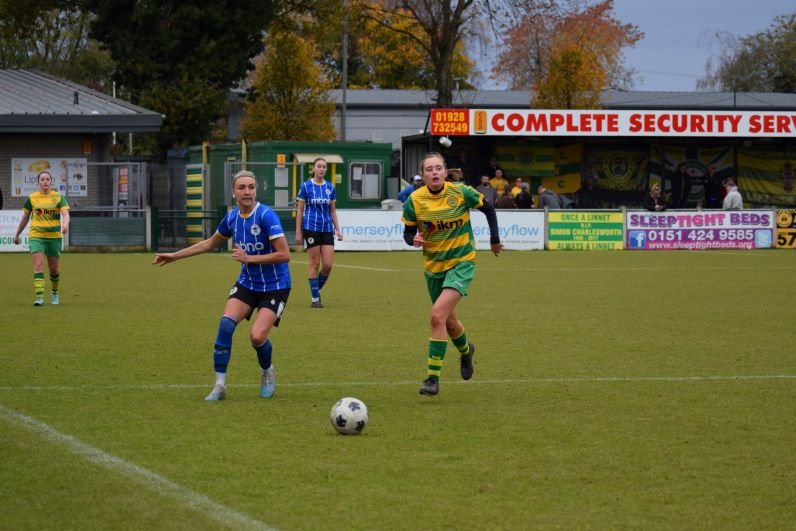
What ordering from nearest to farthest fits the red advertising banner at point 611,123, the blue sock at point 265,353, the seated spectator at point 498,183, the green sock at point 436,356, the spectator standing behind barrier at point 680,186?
the blue sock at point 265,353, the green sock at point 436,356, the seated spectator at point 498,183, the red advertising banner at point 611,123, the spectator standing behind barrier at point 680,186

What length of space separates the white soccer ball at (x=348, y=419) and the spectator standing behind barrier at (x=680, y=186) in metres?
34.4

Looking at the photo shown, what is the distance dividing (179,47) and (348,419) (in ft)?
127

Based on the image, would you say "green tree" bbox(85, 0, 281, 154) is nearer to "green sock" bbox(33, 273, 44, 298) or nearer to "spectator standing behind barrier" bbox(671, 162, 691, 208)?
"spectator standing behind barrier" bbox(671, 162, 691, 208)

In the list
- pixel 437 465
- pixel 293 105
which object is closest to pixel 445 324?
pixel 437 465

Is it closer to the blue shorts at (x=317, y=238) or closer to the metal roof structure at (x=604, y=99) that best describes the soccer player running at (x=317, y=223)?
the blue shorts at (x=317, y=238)

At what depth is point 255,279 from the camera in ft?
32.1

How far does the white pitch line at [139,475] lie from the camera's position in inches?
238

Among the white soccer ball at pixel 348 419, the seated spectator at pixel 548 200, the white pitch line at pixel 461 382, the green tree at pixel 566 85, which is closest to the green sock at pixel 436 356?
the white pitch line at pixel 461 382

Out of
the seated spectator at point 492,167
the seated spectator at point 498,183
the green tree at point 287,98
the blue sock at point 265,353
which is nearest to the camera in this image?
the blue sock at point 265,353

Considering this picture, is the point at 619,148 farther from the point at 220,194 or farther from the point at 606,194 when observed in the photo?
the point at 220,194

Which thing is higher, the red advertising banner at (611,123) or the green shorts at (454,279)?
the red advertising banner at (611,123)

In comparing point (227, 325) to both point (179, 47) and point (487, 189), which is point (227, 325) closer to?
point (487, 189)

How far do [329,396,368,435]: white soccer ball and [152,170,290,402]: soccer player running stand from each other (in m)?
1.57

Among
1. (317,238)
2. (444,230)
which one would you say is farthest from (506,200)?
(444,230)
